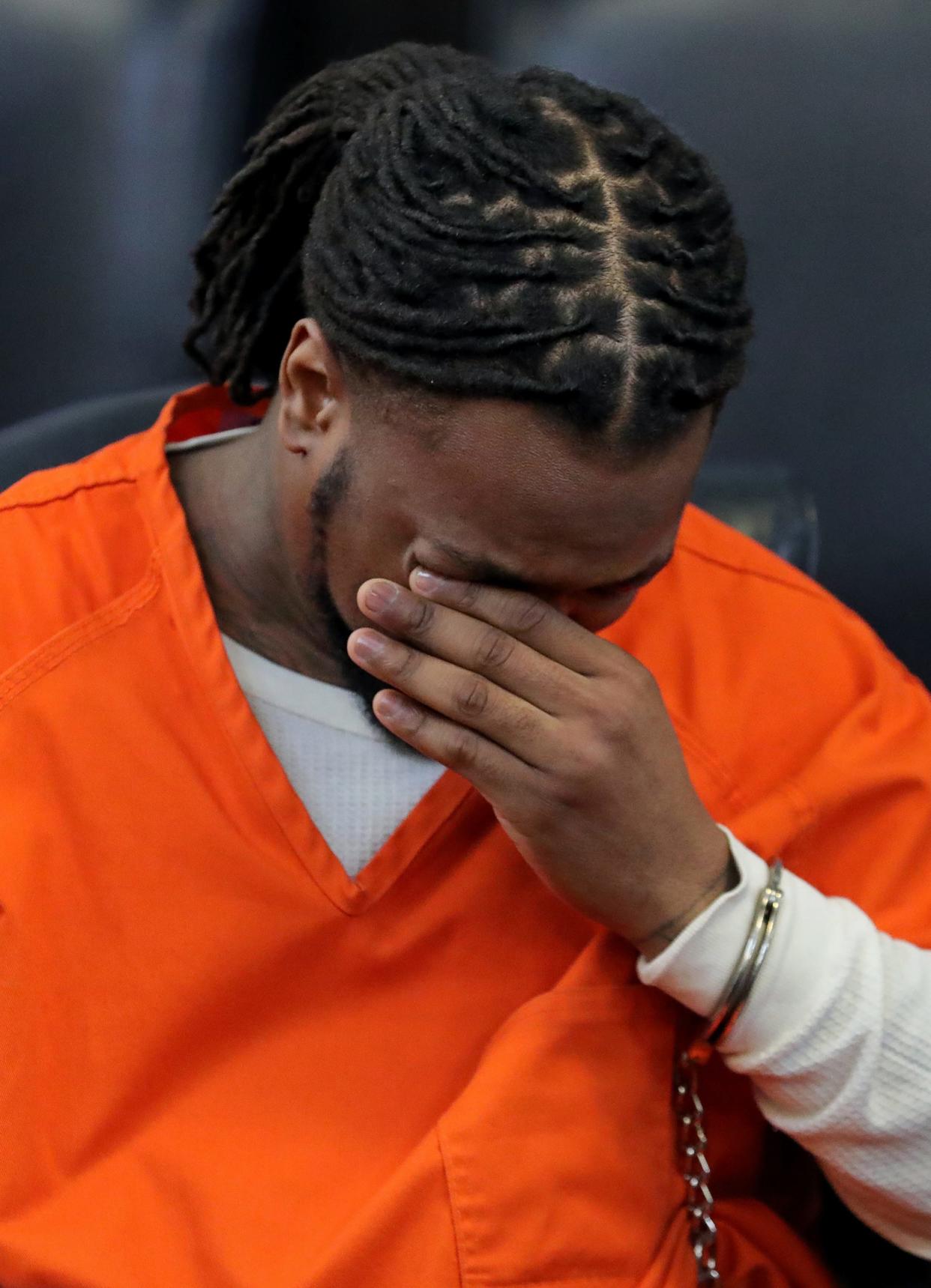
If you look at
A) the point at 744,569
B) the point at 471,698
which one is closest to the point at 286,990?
the point at 471,698

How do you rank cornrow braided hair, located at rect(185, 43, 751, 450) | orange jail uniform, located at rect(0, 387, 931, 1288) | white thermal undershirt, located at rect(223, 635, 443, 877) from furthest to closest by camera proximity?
white thermal undershirt, located at rect(223, 635, 443, 877) → orange jail uniform, located at rect(0, 387, 931, 1288) → cornrow braided hair, located at rect(185, 43, 751, 450)

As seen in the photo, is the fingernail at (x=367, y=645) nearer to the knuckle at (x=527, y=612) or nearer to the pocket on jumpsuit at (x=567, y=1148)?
the knuckle at (x=527, y=612)

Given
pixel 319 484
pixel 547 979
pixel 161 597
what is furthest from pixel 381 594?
pixel 547 979

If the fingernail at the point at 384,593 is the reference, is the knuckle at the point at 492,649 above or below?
below

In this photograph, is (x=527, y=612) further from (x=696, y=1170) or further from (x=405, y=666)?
(x=696, y=1170)

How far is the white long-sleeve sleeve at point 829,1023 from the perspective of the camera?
0.83 metres

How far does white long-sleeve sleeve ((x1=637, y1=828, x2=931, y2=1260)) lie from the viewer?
827 mm

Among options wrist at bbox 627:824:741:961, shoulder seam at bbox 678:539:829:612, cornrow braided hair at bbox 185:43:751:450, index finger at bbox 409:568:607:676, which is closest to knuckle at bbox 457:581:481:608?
index finger at bbox 409:568:607:676

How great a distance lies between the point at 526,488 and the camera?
73 centimetres

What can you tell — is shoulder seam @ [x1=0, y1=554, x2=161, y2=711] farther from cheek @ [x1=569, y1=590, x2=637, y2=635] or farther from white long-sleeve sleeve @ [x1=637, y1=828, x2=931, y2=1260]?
white long-sleeve sleeve @ [x1=637, y1=828, x2=931, y2=1260]

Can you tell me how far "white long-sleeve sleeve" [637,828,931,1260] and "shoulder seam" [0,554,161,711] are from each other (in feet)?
1.34

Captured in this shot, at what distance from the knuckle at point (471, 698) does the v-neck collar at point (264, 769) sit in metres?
0.12

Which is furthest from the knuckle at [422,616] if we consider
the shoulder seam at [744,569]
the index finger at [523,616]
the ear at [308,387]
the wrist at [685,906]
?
the shoulder seam at [744,569]

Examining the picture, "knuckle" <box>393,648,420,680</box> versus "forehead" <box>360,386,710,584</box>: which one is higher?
"forehead" <box>360,386,710,584</box>
